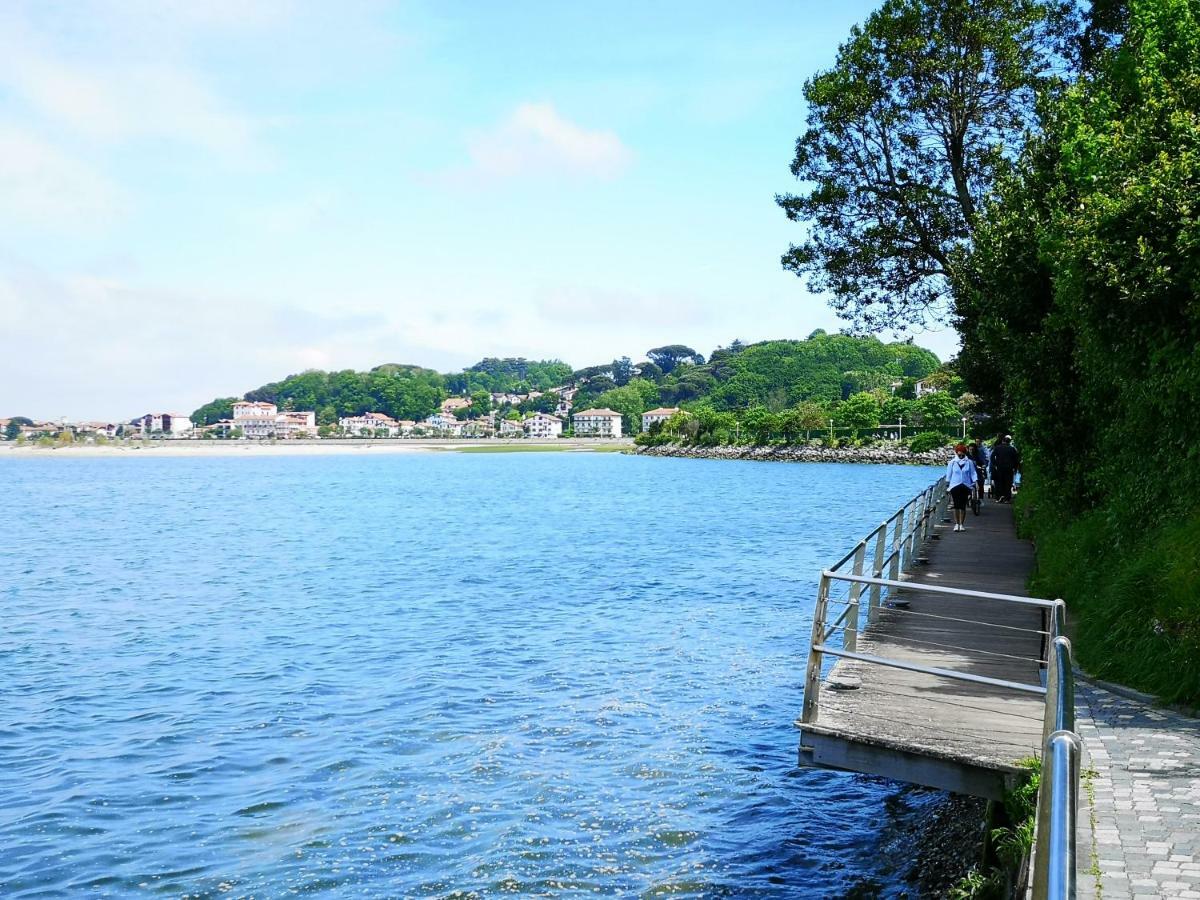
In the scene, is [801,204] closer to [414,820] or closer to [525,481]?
[414,820]

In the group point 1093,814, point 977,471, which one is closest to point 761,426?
point 977,471

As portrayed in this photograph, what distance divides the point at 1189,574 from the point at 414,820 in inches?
297

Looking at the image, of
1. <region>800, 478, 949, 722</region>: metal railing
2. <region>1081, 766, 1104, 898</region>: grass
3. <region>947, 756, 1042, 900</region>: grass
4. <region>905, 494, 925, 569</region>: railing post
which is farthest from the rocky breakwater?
<region>1081, 766, 1104, 898</region>: grass

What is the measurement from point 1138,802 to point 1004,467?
25.1 m

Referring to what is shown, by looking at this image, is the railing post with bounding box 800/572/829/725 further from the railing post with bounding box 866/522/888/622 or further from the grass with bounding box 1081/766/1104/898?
the railing post with bounding box 866/522/888/622

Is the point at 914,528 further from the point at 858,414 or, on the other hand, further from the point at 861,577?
the point at 858,414

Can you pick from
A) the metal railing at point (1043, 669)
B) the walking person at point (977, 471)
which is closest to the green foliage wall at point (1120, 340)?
the metal railing at point (1043, 669)

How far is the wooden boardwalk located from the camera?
24.9ft

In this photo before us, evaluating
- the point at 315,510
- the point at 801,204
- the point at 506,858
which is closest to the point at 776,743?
the point at 506,858

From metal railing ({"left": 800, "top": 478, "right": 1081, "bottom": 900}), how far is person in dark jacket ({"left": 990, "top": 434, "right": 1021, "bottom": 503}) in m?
8.16

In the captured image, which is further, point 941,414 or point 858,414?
point 858,414

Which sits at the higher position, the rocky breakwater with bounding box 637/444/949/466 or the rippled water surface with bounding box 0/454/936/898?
the rocky breakwater with bounding box 637/444/949/466

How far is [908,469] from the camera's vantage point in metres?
111

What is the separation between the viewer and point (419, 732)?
13.7m
